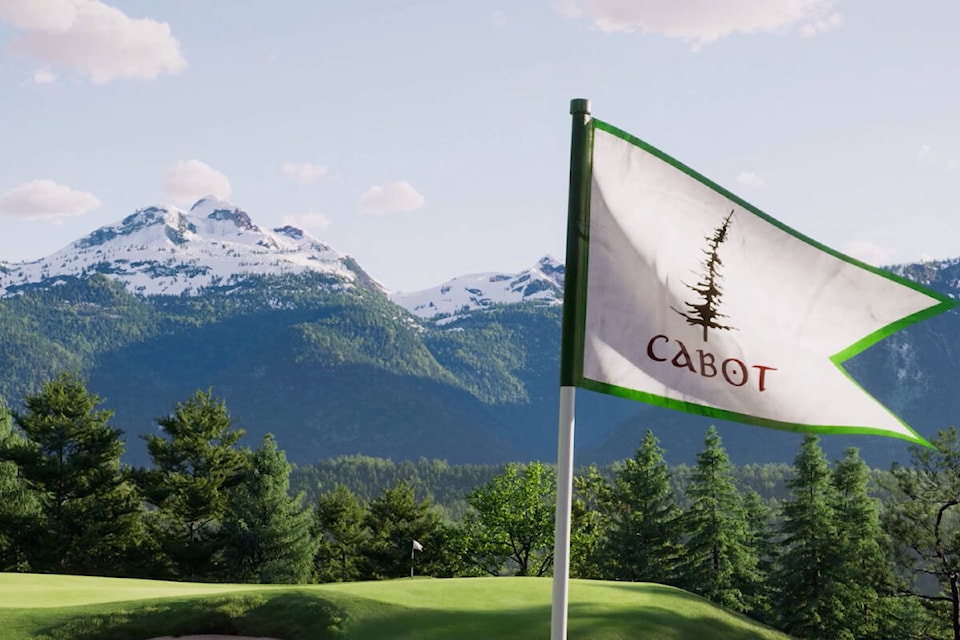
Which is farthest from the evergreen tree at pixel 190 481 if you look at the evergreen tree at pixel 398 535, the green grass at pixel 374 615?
the green grass at pixel 374 615

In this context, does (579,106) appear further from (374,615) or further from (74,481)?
(74,481)

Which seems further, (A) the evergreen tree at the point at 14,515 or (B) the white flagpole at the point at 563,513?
(A) the evergreen tree at the point at 14,515

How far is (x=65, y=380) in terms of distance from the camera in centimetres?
5747

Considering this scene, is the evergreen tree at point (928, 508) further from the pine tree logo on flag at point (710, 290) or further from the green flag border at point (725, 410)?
the pine tree logo on flag at point (710, 290)

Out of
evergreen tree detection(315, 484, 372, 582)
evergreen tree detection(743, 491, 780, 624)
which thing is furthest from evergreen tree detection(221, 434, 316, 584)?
evergreen tree detection(743, 491, 780, 624)

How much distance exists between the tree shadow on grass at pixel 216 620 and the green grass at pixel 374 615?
0.02 metres

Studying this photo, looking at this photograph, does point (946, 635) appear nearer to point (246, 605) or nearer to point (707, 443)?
point (707, 443)

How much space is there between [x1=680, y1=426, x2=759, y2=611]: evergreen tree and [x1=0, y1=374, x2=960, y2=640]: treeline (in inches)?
3.2

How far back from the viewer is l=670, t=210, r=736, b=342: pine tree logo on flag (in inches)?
316

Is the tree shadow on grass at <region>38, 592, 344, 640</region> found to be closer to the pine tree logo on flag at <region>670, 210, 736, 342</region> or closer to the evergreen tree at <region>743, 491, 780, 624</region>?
Result: the pine tree logo on flag at <region>670, 210, 736, 342</region>

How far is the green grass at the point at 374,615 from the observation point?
2097cm

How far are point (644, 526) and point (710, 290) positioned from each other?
52.6m

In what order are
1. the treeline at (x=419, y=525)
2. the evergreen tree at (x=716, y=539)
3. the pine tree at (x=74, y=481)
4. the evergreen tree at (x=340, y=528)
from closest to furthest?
the treeline at (x=419, y=525), the pine tree at (x=74, y=481), the evergreen tree at (x=716, y=539), the evergreen tree at (x=340, y=528)

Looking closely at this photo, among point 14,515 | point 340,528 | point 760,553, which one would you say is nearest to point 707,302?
point 14,515
